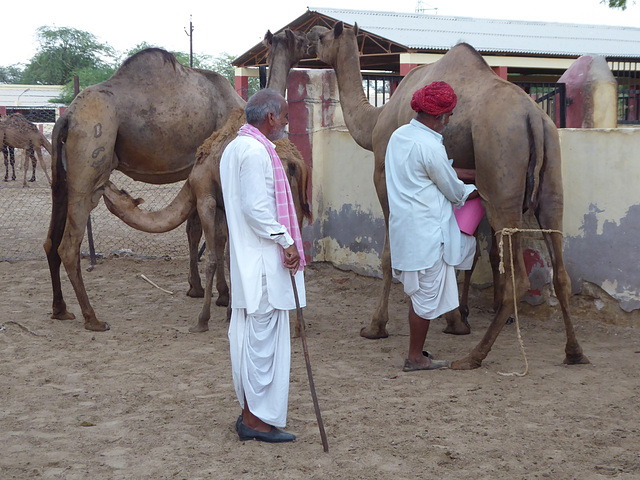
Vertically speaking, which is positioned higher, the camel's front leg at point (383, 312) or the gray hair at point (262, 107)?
the gray hair at point (262, 107)

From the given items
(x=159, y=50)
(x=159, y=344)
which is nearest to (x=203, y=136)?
(x=159, y=50)

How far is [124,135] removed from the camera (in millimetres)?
6988

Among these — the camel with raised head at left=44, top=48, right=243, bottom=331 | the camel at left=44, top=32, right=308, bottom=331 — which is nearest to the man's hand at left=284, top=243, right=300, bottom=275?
the camel at left=44, top=32, right=308, bottom=331

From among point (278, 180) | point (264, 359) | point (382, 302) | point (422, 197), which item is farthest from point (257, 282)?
point (382, 302)

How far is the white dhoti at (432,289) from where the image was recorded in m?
5.14

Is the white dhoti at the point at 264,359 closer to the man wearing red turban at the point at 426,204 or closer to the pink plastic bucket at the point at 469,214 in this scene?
the man wearing red turban at the point at 426,204

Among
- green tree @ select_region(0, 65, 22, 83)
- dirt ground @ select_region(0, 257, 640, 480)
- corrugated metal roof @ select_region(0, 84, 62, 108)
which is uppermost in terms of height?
green tree @ select_region(0, 65, 22, 83)

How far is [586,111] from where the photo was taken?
9688 mm

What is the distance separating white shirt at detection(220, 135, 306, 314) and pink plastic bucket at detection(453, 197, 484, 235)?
1816mm

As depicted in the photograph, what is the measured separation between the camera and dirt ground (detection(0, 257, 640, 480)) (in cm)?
384

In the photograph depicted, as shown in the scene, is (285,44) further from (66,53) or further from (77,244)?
(66,53)

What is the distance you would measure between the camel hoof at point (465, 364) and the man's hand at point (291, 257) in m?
1.89

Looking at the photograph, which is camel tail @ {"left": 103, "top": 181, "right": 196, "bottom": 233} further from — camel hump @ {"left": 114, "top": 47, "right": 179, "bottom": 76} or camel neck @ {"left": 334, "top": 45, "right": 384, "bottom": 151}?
camel neck @ {"left": 334, "top": 45, "right": 384, "bottom": 151}

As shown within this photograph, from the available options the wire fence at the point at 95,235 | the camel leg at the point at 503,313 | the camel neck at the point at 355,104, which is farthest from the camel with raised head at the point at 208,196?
the wire fence at the point at 95,235
